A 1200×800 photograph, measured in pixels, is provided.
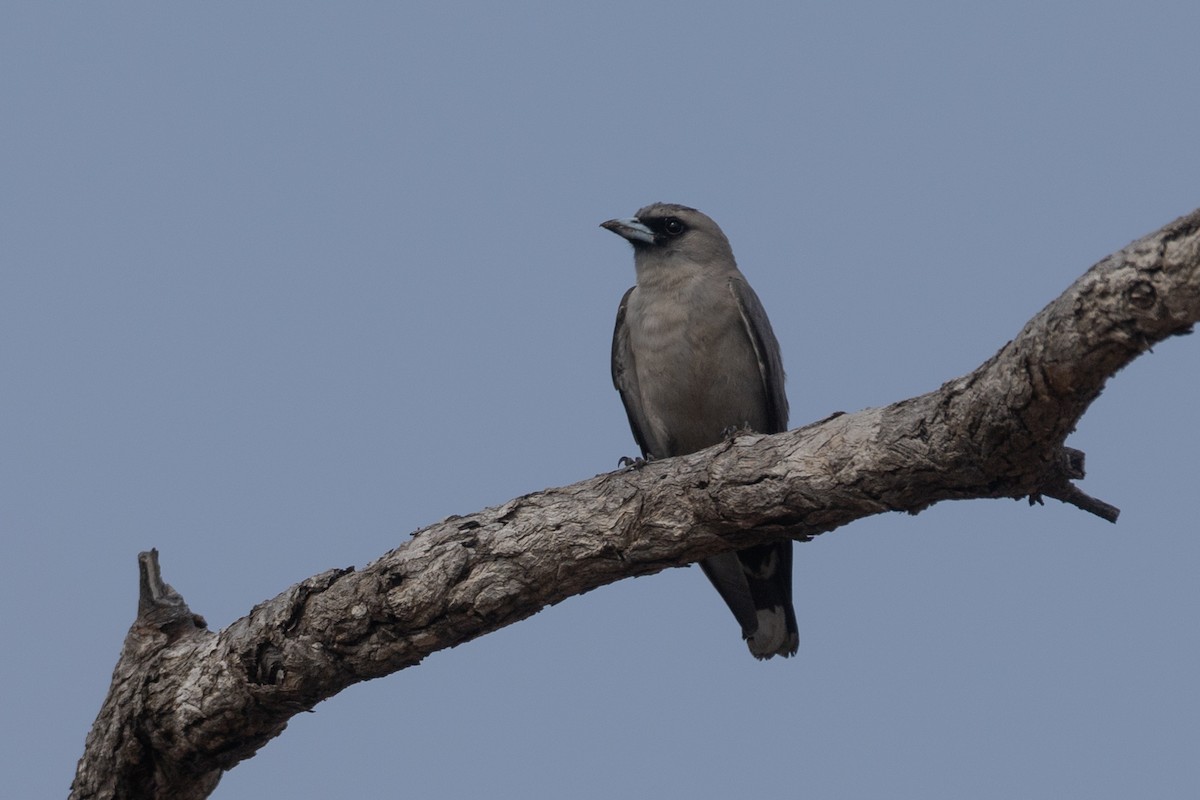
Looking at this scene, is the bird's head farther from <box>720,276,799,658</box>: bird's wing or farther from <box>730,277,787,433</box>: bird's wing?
<box>720,276,799,658</box>: bird's wing

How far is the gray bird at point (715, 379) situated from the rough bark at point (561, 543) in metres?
2.01

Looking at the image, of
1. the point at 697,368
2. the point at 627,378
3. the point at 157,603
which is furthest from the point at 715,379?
the point at 157,603

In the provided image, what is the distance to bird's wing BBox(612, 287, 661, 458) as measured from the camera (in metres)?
8.05

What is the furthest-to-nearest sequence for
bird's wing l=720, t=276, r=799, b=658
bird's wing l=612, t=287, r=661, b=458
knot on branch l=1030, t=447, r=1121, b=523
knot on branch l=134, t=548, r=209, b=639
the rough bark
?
bird's wing l=612, t=287, r=661, b=458, bird's wing l=720, t=276, r=799, b=658, knot on branch l=134, t=548, r=209, b=639, knot on branch l=1030, t=447, r=1121, b=523, the rough bark

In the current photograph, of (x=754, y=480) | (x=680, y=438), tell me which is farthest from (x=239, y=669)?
(x=680, y=438)

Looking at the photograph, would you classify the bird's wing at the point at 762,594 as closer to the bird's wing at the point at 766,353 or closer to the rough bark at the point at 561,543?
the bird's wing at the point at 766,353

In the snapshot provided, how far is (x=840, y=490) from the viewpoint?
4.84 meters

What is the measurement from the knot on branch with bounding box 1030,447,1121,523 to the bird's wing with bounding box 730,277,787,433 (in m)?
2.89

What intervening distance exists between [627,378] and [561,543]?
282 centimetres

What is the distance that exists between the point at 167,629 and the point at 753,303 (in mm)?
3722

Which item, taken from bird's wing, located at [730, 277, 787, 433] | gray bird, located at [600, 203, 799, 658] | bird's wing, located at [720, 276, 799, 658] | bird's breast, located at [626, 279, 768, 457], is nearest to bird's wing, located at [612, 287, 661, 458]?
gray bird, located at [600, 203, 799, 658]

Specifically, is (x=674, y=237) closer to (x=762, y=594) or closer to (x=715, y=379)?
(x=715, y=379)

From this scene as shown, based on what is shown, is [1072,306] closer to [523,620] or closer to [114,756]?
[523,620]

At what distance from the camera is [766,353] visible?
7.61m
